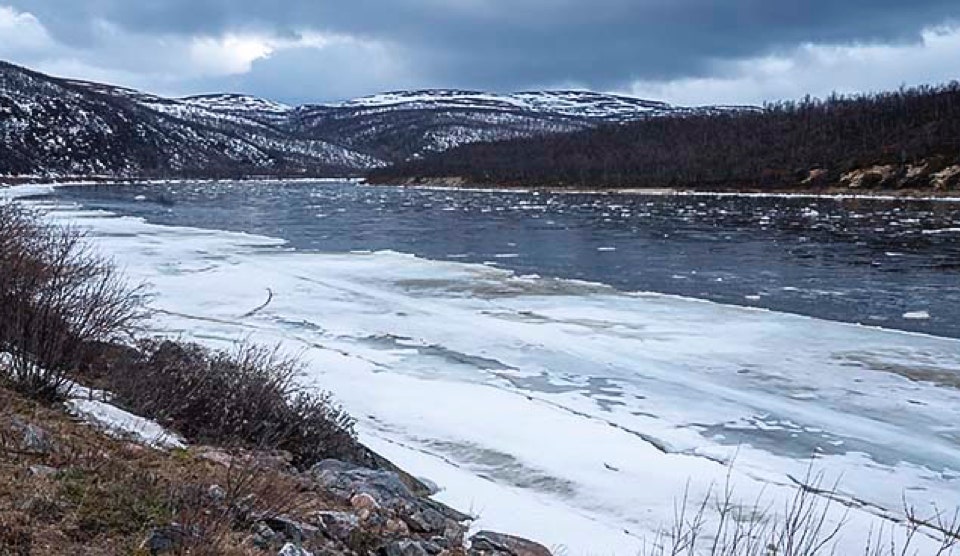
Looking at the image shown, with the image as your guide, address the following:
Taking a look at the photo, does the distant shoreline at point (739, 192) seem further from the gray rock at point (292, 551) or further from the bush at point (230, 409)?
the gray rock at point (292, 551)

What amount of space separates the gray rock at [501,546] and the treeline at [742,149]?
6751 centimetres

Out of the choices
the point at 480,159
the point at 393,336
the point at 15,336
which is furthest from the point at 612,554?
the point at 480,159

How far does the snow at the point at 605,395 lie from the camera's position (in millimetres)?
7906

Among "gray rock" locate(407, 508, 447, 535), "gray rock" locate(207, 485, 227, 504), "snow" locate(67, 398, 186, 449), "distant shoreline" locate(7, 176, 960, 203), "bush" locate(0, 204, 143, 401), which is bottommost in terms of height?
"gray rock" locate(407, 508, 447, 535)

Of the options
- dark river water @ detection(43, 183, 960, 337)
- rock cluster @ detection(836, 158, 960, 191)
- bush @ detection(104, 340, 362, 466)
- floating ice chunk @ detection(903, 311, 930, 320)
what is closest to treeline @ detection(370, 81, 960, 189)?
rock cluster @ detection(836, 158, 960, 191)

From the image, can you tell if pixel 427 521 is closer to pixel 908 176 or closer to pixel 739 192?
pixel 908 176

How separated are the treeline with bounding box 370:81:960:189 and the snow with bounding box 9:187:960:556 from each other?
2269 inches

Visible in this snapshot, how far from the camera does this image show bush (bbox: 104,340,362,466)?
7.45 meters

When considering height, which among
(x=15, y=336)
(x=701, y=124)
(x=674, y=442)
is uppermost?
(x=701, y=124)

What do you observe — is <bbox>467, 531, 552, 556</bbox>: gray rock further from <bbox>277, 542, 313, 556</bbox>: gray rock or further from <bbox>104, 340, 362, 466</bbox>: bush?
<bbox>104, 340, 362, 466</bbox>: bush

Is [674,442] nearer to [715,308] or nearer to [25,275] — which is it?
[25,275]

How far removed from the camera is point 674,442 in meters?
9.44

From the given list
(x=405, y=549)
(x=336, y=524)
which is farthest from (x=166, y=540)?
(x=405, y=549)

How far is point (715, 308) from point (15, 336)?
13.3 m
